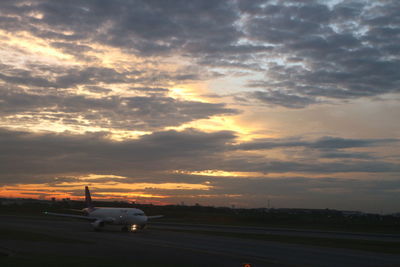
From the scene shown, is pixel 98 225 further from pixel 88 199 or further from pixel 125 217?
pixel 88 199

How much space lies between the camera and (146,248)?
37.1m

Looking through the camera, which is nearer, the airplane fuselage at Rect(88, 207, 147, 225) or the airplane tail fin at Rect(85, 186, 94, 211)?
the airplane fuselage at Rect(88, 207, 147, 225)

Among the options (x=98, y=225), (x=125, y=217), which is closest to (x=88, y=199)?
(x=98, y=225)

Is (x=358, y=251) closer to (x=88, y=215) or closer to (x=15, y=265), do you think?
(x=15, y=265)

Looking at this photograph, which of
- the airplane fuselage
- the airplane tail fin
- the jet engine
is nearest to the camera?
the airplane fuselage

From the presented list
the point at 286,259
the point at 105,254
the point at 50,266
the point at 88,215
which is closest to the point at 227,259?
the point at 286,259

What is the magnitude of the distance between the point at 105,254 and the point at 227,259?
8.77m

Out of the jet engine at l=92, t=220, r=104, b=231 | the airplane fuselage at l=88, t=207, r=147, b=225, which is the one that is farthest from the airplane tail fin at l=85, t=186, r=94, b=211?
the jet engine at l=92, t=220, r=104, b=231

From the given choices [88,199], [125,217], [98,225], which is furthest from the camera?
[88,199]

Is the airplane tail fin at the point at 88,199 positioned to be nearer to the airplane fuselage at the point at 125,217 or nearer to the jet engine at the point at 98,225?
the airplane fuselage at the point at 125,217

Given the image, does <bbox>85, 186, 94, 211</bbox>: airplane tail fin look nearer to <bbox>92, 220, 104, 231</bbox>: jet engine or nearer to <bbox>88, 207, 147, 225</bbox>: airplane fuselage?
<bbox>88, 207, 147, 225</bbox>: airplane fuselage

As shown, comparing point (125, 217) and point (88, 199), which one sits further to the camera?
point (88, 199)

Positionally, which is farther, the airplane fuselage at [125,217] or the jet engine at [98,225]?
the jet engine at [98,225]

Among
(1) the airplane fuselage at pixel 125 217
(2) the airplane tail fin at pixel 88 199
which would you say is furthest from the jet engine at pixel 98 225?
(2) the airplane tail fin at pixel 88 199
